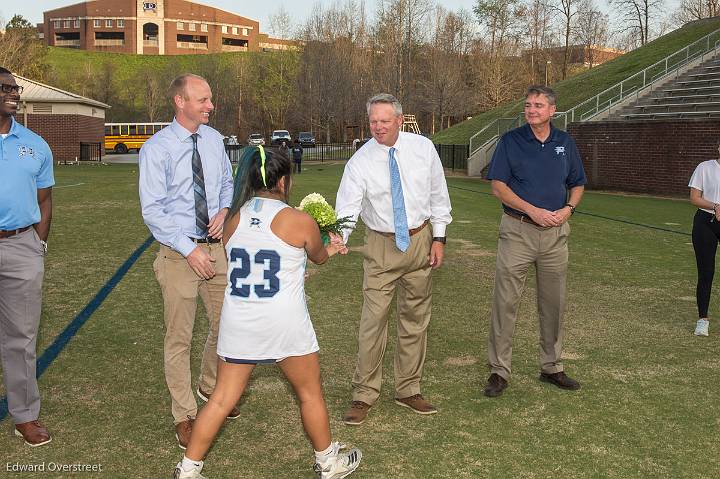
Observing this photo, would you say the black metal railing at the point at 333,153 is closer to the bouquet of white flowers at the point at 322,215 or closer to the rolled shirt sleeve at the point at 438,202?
the rolled shirt sleeve at the point at 438,202

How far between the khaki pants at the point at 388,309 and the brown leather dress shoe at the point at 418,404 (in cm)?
4

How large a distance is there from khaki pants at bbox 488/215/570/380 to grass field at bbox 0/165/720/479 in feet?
1.21

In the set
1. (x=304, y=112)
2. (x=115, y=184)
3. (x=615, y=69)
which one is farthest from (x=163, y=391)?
(x=304, y=112)

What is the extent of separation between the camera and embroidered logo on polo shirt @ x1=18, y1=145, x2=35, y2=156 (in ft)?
14.6

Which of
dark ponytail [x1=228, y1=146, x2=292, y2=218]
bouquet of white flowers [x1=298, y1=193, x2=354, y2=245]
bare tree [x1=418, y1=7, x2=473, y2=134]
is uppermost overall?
bare tree [x1=418, y1=7, x2=473, y2=134]

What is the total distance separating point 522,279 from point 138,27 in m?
117

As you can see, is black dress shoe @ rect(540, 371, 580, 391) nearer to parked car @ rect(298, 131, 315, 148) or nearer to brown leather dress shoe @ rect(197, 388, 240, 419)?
brown leather dress shoe @ rect(197, 388, 240, 419)

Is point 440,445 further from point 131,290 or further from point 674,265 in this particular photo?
point 674,265

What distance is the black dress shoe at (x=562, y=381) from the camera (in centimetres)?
572

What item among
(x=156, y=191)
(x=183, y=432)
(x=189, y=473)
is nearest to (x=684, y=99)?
(x=156, y=191)

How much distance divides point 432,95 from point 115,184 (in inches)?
1682

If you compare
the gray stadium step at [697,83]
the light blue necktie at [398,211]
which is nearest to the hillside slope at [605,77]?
the gray stadium step at [697,83]

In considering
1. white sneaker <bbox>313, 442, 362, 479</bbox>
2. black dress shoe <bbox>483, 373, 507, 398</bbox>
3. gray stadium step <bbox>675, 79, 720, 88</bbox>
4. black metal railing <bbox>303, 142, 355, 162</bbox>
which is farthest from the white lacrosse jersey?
black metal railing <bbox>303, 142, 355, 162</bbox>

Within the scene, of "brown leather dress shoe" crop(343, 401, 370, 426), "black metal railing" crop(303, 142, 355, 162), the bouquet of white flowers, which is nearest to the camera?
the bouquet of white flowers
